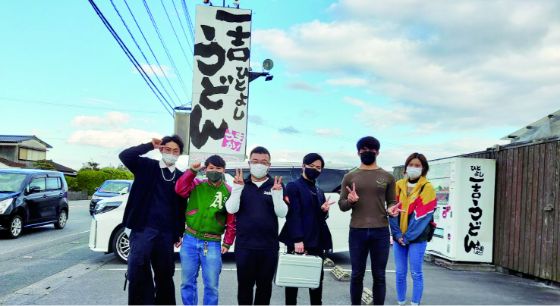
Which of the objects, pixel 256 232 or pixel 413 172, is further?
pixel 413 172

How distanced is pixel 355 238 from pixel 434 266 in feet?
15.8

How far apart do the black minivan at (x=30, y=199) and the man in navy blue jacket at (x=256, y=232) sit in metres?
9.31

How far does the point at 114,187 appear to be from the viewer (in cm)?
1730

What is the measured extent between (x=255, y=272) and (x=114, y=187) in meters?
14.7

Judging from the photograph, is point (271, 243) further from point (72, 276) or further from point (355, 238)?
point (72, 276)

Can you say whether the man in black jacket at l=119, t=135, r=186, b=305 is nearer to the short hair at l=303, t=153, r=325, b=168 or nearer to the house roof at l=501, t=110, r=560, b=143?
the short hair at l=303, t=153, r=325, b=168

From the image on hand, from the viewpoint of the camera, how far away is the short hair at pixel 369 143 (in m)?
4.57

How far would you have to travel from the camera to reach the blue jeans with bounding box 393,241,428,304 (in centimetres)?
475

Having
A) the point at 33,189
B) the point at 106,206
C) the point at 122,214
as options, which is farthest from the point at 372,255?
the point at 33,189

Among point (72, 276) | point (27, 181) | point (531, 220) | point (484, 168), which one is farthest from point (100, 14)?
point (531, 220)

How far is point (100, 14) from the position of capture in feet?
28.2

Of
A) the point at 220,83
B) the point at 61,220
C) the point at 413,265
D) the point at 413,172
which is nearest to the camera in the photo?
the point at 413,265

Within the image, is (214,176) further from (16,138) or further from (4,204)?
(16,138)

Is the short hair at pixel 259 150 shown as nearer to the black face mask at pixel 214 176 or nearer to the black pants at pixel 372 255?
the black face mask at pixel 214 176
